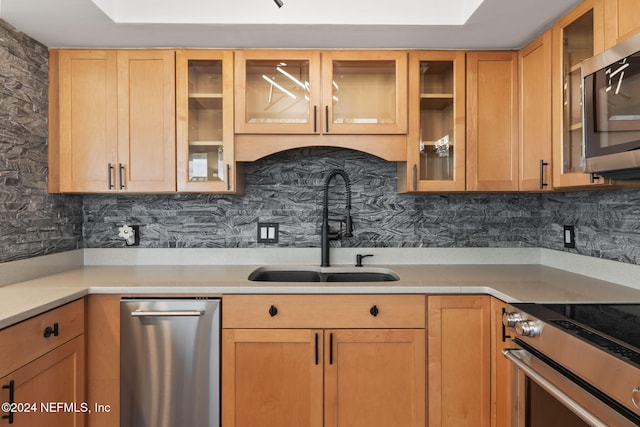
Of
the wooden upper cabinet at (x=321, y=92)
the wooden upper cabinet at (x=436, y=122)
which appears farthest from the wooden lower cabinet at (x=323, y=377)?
the wooden upper cabinet at (x=321, y=92)

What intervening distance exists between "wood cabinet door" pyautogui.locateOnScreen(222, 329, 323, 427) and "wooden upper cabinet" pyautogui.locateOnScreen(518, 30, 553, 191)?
1295 millimetres

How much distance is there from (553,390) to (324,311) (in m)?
0.93

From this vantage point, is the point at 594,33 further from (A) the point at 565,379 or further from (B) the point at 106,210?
(B) the point at 106,210

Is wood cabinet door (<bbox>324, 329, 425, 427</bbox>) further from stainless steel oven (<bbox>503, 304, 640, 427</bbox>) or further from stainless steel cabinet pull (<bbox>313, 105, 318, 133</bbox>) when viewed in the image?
stainless steel cabinet pull (<bbox>313, 105, 318, 133</bbox>)

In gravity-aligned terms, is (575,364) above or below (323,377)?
above

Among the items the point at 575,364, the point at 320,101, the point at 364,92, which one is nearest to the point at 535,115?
the point at 364,92

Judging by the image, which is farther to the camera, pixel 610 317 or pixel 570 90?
pixel 570 90

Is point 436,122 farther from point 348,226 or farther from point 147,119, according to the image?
point 147,119

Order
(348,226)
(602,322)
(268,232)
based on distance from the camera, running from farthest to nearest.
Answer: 1. (268,232)
2. (348,226)
3. (602,322)

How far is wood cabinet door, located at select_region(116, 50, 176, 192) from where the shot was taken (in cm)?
224

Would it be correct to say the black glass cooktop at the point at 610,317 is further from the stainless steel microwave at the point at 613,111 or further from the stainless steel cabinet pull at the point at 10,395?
the stainless steel cabinet pull at the point at 10,395

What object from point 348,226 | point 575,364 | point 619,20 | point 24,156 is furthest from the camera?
point 348,226

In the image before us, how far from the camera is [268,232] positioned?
2545 mm

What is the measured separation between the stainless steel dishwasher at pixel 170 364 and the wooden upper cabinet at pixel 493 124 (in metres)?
1.52
